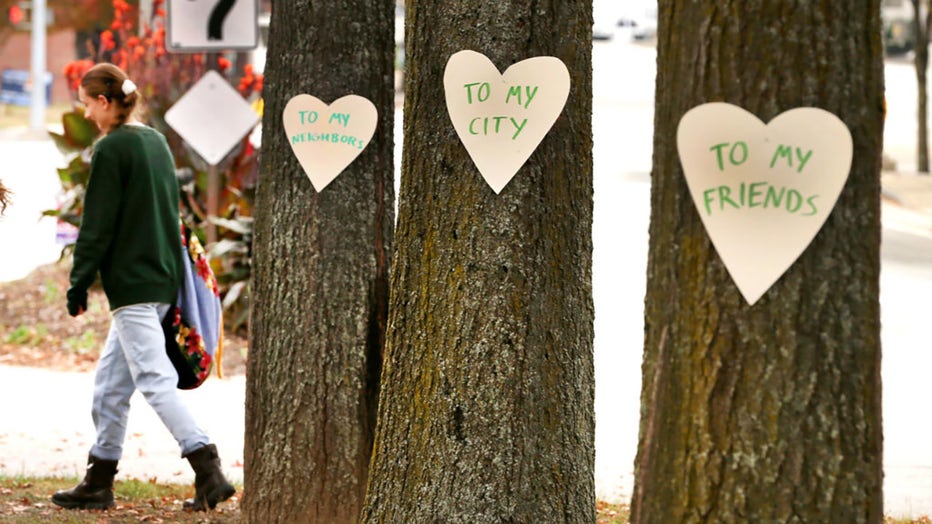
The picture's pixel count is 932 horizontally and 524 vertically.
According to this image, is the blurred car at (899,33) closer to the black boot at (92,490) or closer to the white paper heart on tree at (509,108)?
the black boot at (92,490)

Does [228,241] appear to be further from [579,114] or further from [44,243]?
[579,114]

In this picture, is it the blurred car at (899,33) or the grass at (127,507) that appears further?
the blurred car at (899,33)

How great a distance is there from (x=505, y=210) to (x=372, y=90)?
1170mm

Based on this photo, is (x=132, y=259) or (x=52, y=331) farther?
(x=52, y=331)

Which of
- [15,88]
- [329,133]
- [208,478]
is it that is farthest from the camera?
[15,88]

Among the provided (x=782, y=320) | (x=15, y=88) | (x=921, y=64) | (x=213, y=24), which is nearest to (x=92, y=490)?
(x=782, y=320)

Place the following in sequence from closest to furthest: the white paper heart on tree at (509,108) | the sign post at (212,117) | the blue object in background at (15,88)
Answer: the white paper heart on tree at (509,108), the sign post at (212,117), the blue object in background at (15,88)

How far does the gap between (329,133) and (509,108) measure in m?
1.04

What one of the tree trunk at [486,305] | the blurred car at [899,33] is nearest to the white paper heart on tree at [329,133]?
the tree trunk at [486,305]

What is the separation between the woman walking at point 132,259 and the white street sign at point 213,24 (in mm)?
3388

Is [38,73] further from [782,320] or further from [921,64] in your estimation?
[782,320]

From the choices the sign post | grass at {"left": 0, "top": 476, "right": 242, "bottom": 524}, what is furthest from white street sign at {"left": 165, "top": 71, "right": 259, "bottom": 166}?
grass at {"left": 0, "top": 476, "right": 242, "bottom": 524}

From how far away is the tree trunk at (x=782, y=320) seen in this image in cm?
285

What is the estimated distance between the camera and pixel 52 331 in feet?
37.5
